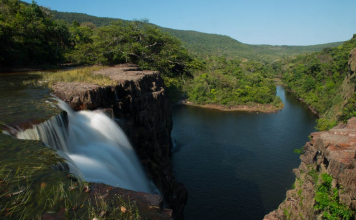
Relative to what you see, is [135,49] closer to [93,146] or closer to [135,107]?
[135,107]

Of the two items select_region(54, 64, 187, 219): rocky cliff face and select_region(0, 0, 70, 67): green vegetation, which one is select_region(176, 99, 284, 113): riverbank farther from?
select_region(54, 64, 187, 219): rocky cliff face

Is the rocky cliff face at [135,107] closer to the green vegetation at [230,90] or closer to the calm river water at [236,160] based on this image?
the calm river water at [236,160]

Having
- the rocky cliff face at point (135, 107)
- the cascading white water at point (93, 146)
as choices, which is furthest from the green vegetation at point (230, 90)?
the cascading white water at point (93, 146)

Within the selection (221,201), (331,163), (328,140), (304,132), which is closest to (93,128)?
(331,163)

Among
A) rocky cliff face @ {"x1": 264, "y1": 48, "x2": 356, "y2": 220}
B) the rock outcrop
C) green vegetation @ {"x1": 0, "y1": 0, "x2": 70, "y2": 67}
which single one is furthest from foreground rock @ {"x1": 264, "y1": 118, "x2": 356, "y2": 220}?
green vegetation @ {"x1": 0, "y1": 0, "x2": 70, "y2": 67}

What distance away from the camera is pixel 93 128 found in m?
10.2

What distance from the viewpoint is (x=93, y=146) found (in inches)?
368

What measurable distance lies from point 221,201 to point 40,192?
60.2ft

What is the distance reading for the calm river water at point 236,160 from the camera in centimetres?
2047

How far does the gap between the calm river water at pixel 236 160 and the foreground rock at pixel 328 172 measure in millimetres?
5837

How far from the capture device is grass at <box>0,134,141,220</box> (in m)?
4.24

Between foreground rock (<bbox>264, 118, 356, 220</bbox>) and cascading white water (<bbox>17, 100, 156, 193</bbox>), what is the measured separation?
8.04 m

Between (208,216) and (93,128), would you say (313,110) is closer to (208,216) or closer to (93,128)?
(208,216)

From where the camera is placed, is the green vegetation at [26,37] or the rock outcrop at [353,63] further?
the rock outcrop at [353,63]
